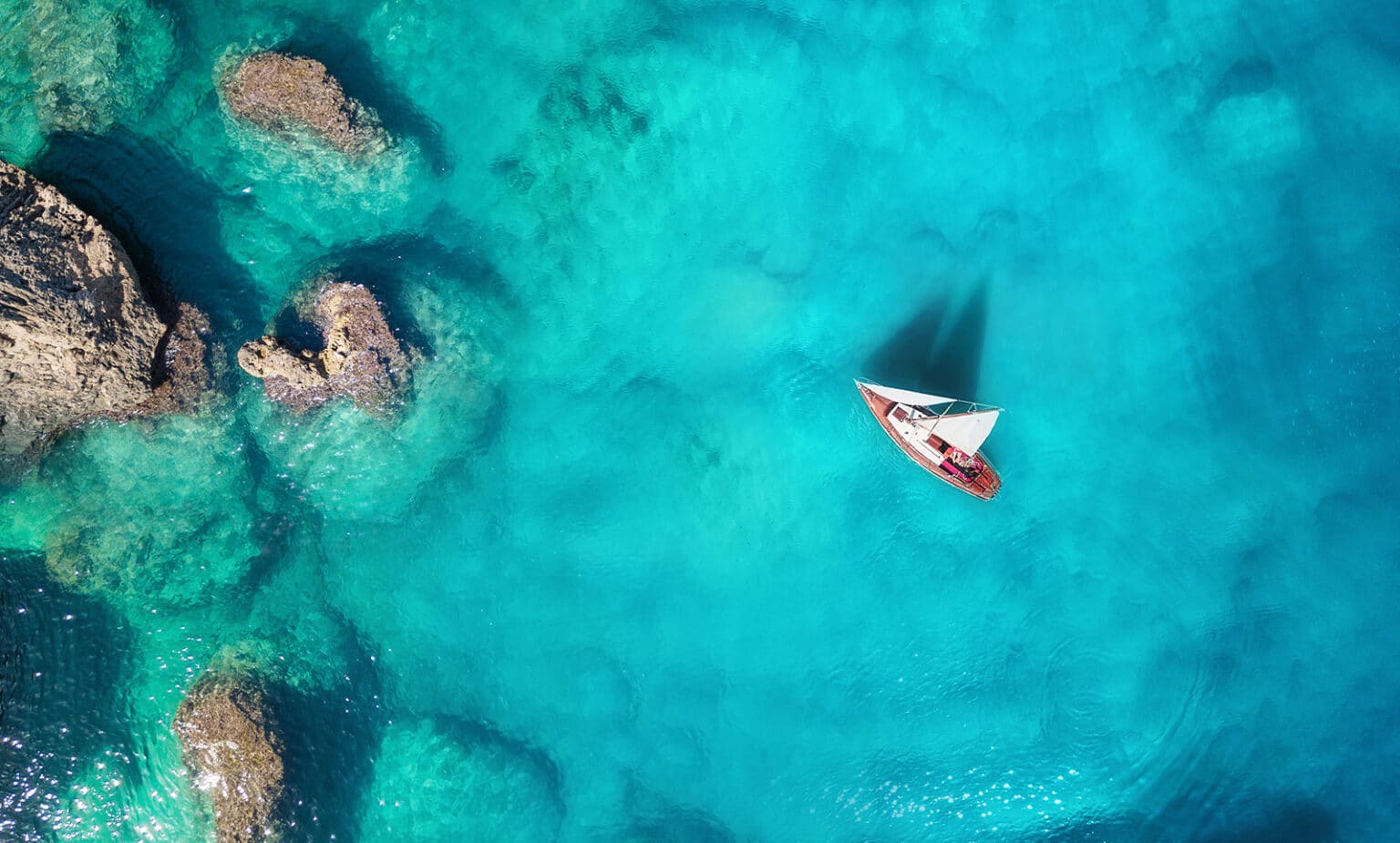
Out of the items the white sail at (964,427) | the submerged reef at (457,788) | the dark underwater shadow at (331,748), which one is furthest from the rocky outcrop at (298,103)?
the white sail at (964,427)

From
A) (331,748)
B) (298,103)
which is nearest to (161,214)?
(298,103)

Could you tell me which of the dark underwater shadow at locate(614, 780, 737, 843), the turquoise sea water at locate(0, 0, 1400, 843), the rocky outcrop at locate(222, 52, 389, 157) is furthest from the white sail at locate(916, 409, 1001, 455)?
the rocky outcrop at locate(222, 52, 389, 157)

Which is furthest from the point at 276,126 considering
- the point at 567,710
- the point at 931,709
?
the point at 931,709

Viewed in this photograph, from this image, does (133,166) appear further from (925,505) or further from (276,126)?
(925,505)

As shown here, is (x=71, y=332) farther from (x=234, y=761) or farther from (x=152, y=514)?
(x=234, y=761)

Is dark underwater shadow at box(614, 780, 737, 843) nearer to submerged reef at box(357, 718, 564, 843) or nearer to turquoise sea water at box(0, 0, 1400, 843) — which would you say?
turquoise sea water at box(0, 0, 1400, 843)

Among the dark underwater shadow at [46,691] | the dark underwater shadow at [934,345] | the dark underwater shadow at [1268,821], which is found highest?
→ the dark underwater shadow at [934,345]

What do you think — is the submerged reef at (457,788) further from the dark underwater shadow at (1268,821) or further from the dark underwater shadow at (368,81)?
the dark underwater shadow at (1268,821)
